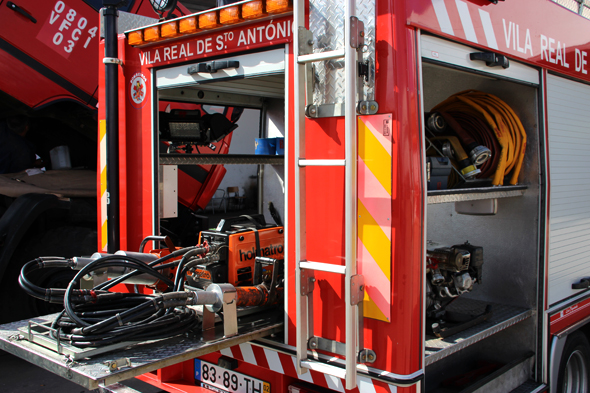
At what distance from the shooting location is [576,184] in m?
3.17

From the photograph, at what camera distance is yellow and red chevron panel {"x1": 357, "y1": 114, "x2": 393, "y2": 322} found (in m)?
1.93

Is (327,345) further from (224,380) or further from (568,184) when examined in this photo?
(568,184)

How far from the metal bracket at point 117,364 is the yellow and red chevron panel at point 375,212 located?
2.98ft

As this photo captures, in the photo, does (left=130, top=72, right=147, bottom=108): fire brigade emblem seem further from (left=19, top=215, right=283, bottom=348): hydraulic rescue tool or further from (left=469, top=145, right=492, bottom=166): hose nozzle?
(left=469, top=145, right=492, bottom=166): hose nozzle

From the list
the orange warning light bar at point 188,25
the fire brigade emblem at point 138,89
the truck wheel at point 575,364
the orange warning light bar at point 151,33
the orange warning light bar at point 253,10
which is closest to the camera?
the orange warning light bar at point 253,10

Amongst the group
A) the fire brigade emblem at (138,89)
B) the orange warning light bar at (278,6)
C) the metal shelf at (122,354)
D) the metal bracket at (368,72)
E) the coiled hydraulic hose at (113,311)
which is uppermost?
the orange warning light bar at (278,6)

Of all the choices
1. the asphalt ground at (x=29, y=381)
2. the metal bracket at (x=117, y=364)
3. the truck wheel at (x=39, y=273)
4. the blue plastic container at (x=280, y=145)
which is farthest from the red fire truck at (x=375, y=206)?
the asphalt ground at (x=29, y=381)

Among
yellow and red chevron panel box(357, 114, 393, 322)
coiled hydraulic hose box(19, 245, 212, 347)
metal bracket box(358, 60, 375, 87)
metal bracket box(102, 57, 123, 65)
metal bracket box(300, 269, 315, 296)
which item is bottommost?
coiled hydraulic hose box(19, 245, 212, 347)

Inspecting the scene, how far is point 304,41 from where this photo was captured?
6.49 ft

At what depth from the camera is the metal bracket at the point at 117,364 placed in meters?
1.67

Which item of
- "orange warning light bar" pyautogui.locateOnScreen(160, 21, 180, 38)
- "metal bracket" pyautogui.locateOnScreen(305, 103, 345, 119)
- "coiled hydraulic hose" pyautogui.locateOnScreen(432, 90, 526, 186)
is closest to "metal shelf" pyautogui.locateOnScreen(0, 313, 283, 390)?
"metal bracket" pyautogui.locateOnScreen(305, 103, 345, 119)

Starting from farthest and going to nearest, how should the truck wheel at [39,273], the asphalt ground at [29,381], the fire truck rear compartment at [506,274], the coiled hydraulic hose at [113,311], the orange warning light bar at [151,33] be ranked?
the asphalt ground at [29,381] → the truck wheel at [39,273] → the fire truck rear compartment at [506,274] → the orange warning light bar at [151,33] → the coiled hydraulic hose at [113,311]

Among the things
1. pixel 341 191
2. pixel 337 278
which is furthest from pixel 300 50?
pixel 337 278

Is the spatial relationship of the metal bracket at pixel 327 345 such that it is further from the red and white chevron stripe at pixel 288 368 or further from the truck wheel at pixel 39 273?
the truck wheel at pixel 39 273
